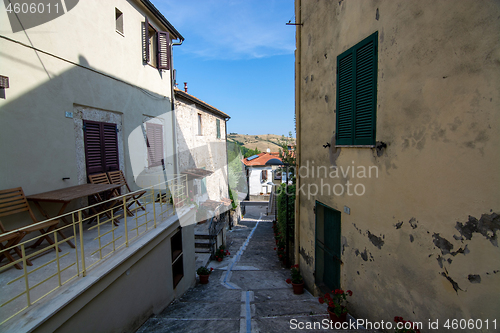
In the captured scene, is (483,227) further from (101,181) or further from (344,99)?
(101,181)

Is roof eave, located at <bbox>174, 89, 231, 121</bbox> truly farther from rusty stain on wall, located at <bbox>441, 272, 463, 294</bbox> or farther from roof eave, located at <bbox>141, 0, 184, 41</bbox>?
rusty stain on wall, located at <bbox>441, 272, 463, 294</bbox>

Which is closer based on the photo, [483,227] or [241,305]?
[483,227]

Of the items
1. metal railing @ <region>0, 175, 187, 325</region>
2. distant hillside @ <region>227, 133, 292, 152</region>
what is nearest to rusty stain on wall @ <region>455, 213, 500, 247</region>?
metal railing @ <region>0, 175, 187, 325</region>

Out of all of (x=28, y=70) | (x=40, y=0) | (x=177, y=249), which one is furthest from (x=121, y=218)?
(x=40, y=0)

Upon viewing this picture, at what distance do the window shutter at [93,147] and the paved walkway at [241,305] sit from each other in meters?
3.58

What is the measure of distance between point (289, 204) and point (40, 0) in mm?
8926

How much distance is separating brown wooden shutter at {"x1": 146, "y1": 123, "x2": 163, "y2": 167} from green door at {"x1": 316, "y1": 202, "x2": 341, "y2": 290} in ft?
18.2

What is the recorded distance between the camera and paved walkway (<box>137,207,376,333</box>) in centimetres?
439

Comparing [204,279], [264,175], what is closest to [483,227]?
[204,279]

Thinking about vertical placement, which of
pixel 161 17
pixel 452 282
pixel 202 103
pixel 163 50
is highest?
pixel 161 17

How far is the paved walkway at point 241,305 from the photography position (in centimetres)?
439

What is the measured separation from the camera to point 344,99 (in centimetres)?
458

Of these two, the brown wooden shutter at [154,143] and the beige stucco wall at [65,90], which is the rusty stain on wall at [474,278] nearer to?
the beige stucco wall at [65,90]

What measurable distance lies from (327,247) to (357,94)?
3236mm
